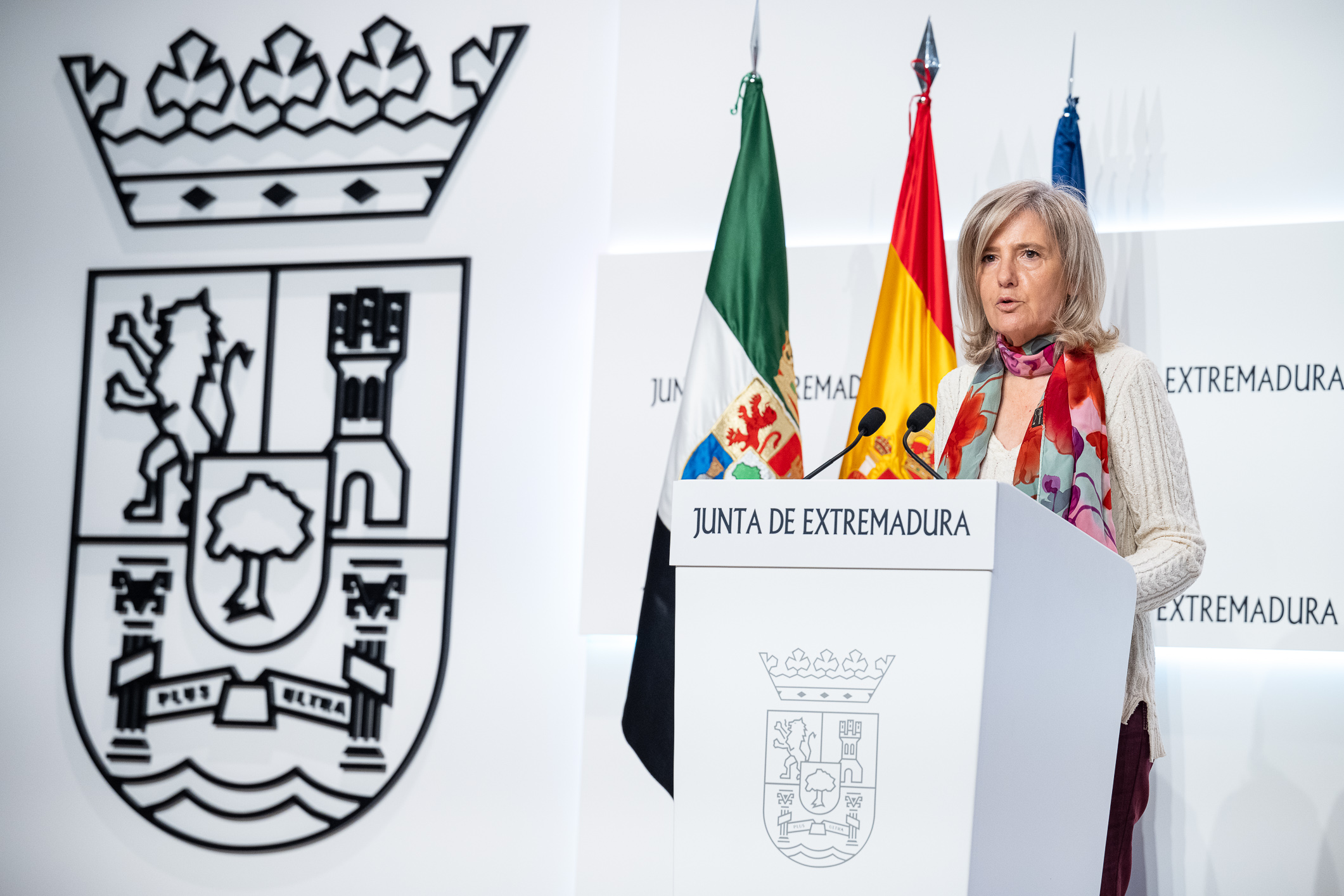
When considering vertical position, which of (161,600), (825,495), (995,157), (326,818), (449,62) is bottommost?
(326,818)

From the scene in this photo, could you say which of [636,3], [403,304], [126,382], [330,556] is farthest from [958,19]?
[126,382]

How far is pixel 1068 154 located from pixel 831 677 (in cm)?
180

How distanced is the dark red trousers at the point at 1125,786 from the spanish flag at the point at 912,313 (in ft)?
2.62

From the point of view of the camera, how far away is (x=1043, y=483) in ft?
5.20

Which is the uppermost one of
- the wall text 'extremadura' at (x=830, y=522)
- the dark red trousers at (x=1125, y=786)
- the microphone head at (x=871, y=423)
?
the microphone head at (x=871, y=423)

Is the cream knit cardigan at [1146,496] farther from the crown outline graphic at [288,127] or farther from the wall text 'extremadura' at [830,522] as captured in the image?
the crown outline graphic at [288,127]

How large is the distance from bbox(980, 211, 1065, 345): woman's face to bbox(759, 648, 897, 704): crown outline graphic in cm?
98

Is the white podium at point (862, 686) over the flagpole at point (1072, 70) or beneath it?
beneath

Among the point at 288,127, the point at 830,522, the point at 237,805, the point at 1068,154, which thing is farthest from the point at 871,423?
the point at 288,127

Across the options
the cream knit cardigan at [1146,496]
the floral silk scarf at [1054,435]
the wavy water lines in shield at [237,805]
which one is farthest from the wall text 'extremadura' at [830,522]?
the wavy water lines in shield at [237,805]

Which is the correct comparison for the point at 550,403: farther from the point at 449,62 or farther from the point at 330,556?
the point at 449,62

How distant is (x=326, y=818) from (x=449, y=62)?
190 cm

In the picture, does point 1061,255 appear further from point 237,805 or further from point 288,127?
point 237,805

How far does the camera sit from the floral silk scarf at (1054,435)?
1.57 meters
